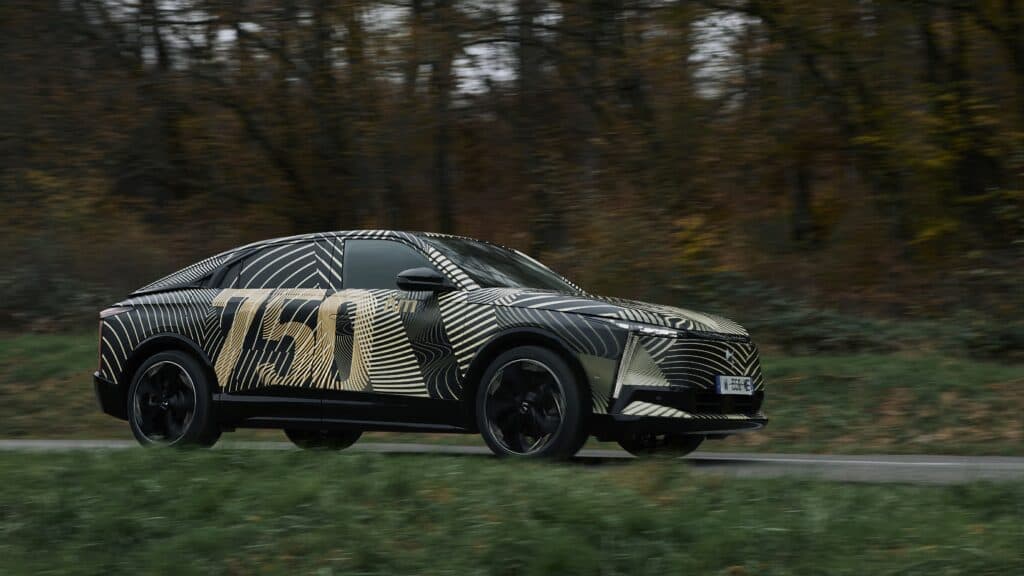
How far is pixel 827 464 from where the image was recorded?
364 inches

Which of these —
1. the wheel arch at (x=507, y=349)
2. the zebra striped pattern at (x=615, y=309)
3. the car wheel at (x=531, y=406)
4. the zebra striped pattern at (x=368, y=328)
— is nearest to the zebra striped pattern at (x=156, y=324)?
the zebra striped pattern at (x=368, y=328)

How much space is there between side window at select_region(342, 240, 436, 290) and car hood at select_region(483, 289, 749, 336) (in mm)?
818

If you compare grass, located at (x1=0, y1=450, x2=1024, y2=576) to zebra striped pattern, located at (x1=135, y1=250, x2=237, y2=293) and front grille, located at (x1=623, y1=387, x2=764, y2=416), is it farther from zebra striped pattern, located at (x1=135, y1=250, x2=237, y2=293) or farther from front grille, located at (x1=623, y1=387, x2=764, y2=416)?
zebra striped pattern, located at (x1=135, y1=250, x2=237, y2=293)

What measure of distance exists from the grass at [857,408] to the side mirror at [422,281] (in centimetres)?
361

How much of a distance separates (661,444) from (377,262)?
249cm

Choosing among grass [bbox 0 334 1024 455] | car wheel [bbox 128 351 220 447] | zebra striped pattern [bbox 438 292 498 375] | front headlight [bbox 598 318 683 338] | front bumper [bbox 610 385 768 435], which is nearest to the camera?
front bumper [bbox 610 385 768 435]

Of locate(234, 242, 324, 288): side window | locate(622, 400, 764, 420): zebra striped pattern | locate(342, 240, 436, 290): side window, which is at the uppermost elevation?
locate(342, 240, 436, 290): side window

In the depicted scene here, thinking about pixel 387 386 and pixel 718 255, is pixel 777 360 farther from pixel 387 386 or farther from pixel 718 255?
pixel 387 386

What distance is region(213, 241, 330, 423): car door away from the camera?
9.39m

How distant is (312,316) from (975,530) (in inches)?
193

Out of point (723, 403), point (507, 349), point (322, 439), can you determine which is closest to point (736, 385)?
point (723, 403)

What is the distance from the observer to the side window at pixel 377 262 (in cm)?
938

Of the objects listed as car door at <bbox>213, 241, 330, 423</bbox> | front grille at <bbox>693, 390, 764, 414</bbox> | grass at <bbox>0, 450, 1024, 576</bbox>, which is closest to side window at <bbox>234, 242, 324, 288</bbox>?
car door at <bbox>213, 241, 330, 423</bbox>

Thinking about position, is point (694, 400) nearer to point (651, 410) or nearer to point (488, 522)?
point (651, 410)
